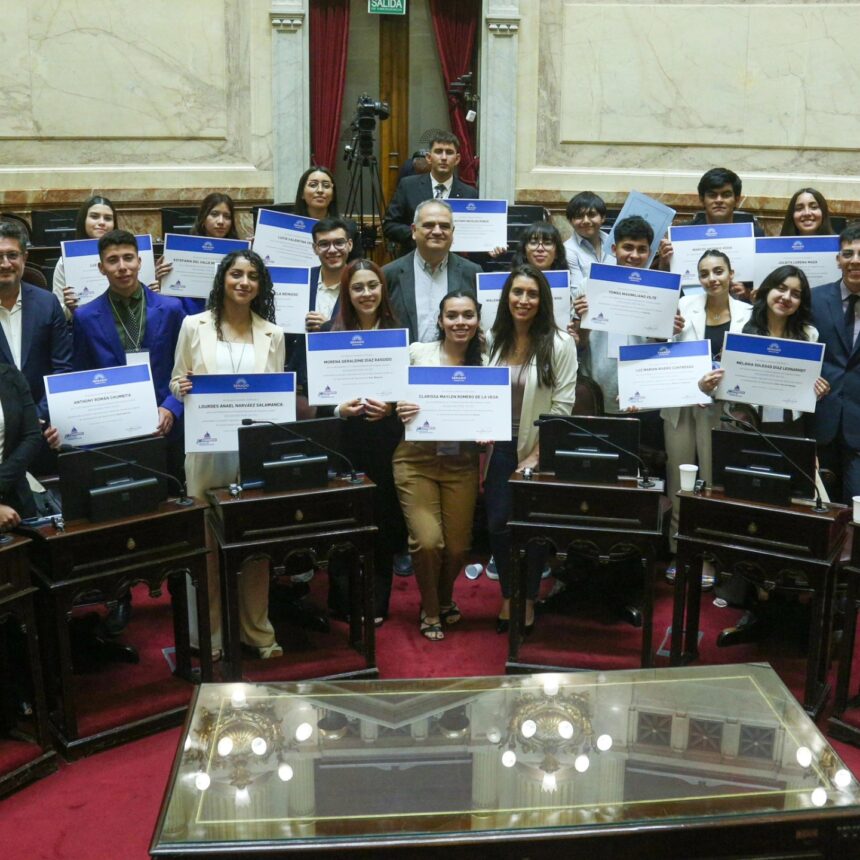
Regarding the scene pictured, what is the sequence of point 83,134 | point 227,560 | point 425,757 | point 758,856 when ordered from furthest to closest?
point 83,134 < point 227,560 < point 425,757 < point 758,856

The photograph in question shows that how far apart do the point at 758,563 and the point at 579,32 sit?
5466mm

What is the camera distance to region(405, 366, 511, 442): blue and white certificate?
446cm

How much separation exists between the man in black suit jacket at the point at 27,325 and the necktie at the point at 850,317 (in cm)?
355

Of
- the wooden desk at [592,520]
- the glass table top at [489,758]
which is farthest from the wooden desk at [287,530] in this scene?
the glass table top at [489,758]

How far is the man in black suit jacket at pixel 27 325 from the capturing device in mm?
4504

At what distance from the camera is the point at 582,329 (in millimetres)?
5398

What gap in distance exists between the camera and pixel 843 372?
16.0 feet

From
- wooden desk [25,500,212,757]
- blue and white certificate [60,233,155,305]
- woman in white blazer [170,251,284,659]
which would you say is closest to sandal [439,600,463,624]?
woman in white blazer [170,251,284,659]

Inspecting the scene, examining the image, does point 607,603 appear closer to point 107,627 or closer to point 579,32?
point 107,627

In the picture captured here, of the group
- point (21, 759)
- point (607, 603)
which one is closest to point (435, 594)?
point (607, 603)

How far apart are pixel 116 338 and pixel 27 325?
1.25ft

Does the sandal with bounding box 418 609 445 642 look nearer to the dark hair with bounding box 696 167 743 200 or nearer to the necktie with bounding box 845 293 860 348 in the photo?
the necktie with bounding box 845 293 860 348

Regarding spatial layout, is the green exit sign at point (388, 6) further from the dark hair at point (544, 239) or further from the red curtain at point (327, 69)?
the dark hair at point (544, 239)

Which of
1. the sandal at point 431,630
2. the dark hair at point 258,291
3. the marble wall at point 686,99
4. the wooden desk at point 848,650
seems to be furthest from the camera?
the marble wall at point 686,99
